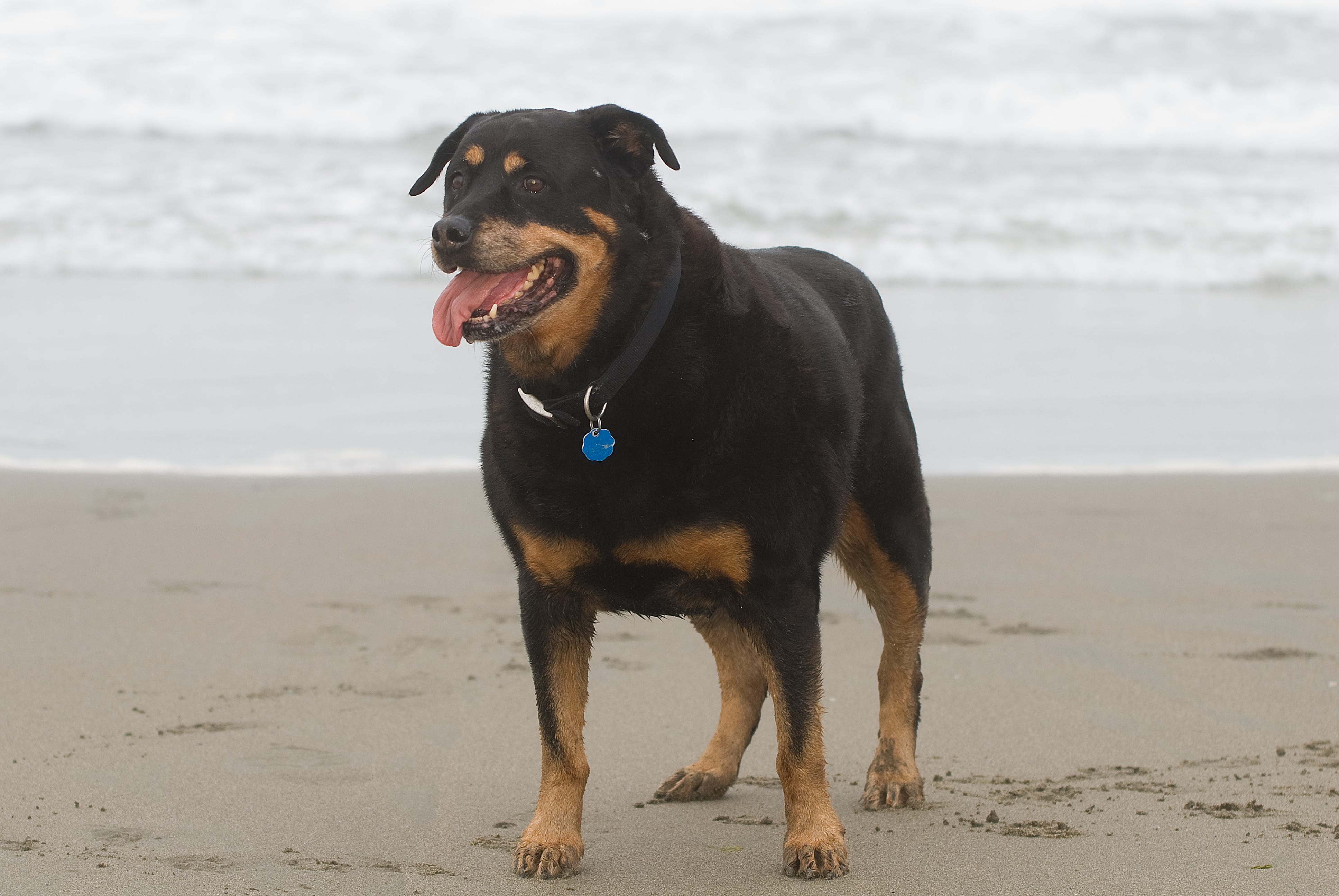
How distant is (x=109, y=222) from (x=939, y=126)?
35.3 ft

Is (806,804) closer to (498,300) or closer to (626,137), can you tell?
(498,300)

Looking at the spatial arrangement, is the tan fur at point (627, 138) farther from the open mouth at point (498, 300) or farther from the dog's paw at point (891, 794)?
the dog's paw at point (891, 794)

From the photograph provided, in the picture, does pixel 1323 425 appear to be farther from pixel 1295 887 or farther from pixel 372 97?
pixel 372 97

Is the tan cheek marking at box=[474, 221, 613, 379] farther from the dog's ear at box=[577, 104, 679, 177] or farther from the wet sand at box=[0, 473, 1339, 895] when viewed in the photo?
the wet sand at box=[0, 473, 1339, 895]

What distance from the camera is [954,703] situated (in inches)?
174

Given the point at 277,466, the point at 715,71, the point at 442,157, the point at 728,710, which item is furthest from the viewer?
the point at 715,71

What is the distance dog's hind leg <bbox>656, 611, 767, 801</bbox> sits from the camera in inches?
145

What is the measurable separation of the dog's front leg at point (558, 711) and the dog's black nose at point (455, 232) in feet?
2.55

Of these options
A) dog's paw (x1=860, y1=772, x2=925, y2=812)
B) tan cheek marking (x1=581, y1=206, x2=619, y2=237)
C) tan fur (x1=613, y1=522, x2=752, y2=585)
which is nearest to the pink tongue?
tan cheek marking (x1=581, y1=206, x2=619, y2=237)

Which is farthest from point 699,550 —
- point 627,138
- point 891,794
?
point 891,794

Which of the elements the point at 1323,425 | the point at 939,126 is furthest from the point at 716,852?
the point at 939,126

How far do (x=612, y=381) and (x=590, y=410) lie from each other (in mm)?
78

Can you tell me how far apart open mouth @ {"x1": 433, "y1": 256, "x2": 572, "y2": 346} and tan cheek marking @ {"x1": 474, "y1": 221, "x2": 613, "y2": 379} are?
3cm

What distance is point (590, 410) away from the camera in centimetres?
300
